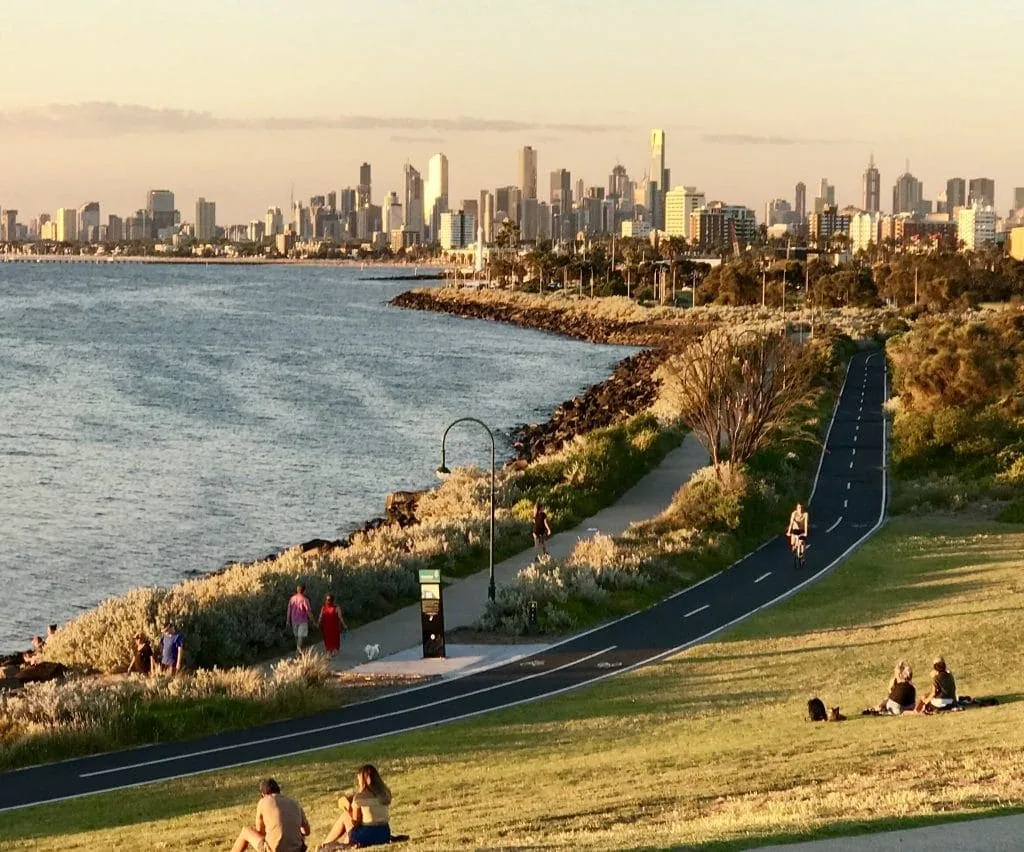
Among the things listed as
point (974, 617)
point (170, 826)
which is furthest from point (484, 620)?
point (170, 826)

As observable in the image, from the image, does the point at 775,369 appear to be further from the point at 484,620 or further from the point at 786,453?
the point at 484,620

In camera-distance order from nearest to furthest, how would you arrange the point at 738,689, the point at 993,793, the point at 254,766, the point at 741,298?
the point at 993,793 < the point at 254,766 < the point at 738,689 < the point at 741,298

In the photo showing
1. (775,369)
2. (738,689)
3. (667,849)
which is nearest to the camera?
(667,849)

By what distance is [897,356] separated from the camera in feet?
255

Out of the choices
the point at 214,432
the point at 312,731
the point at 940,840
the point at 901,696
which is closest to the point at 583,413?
the point at 214,432

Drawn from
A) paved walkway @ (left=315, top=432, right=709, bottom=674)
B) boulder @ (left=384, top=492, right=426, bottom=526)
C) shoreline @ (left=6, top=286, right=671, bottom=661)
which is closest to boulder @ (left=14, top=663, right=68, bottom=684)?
shoreline @ (left=6, top=286, right=671, bottom=661)

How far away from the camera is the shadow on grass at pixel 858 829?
11.4 meters

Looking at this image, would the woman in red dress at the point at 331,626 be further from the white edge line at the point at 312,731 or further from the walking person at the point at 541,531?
the walking person at the point at 541,531

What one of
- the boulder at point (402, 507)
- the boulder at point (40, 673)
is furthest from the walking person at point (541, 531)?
the boulder at point (40, 673)

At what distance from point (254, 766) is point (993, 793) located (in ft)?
30.4

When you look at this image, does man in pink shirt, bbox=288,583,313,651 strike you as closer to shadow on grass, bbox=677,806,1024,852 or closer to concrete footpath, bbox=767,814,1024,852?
shadow on grass, bbox=677,806,1024,852

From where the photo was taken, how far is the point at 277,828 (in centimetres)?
1215

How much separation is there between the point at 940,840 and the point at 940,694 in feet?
26.6

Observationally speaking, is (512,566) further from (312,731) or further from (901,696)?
(901,696)
